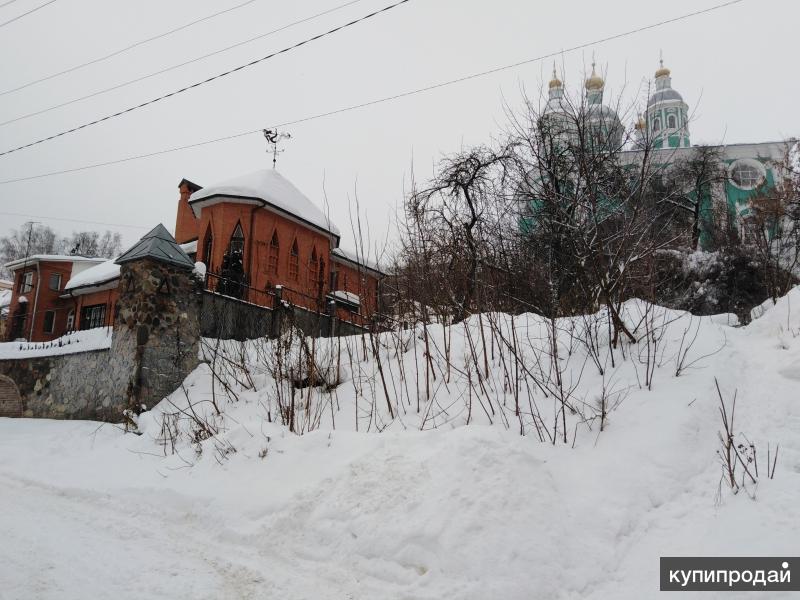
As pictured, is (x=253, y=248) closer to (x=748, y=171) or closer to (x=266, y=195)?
(x=266, y=195)

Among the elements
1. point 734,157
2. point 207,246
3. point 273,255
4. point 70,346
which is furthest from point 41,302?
point 734,157

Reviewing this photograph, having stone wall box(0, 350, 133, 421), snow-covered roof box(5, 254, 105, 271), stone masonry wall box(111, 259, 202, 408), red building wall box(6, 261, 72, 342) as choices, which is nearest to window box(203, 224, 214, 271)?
stone wall box(0, 350, 133, 421)

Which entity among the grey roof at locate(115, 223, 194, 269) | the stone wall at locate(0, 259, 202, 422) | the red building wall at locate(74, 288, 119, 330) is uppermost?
the red building wall at locate(74, 288, 119, 330)

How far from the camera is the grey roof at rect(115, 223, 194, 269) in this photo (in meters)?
8.58

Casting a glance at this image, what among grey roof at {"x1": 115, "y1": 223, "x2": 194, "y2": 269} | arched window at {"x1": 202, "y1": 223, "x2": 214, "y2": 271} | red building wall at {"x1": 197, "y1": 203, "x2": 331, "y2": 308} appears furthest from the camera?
arched window at {"x1": 202, "y1": 223, "x2": 214, "y2": 271}

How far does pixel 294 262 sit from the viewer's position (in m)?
18.1

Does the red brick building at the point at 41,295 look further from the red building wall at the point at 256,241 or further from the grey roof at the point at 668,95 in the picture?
the grey roof at the point at 668,95

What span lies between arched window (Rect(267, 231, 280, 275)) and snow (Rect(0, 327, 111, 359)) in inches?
276

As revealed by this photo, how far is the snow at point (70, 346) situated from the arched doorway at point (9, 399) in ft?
2.07

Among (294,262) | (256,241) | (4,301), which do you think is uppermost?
(4,301)

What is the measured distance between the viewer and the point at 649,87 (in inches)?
283

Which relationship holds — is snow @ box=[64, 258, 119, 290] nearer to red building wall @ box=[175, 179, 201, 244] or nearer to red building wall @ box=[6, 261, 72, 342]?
red building wall @ box=[175, 179, 201, 244]

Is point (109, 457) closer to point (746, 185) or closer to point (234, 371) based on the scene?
point (234, 371)

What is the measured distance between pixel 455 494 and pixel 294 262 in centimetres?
1527
